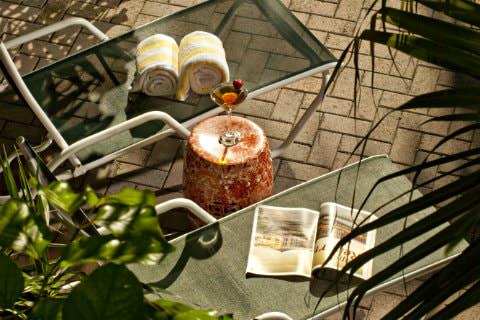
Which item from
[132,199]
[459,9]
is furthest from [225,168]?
[132,199]

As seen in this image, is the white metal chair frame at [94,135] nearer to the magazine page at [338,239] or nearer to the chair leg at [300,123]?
the chair leg at [300,123]

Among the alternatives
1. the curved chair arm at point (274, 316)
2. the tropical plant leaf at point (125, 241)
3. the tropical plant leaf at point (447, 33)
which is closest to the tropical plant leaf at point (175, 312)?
the tropical plant leaf at point (125, 241)

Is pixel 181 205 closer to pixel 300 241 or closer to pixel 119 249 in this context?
pixel 300 241

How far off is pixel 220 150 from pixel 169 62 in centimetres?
58

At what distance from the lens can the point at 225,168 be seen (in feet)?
11.0

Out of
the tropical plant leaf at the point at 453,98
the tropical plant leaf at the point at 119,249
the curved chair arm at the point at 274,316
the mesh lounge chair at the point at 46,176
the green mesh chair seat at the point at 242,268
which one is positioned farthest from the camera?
the green mesh chair seat at the point at 242,268

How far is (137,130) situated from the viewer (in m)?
3.58

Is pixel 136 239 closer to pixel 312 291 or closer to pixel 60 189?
pixel 60 189

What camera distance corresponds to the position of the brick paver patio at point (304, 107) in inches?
158

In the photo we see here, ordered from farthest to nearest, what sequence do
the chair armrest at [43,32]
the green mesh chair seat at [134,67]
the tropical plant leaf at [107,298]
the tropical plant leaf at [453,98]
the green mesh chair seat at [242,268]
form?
the chair armrest at [43,32]
the green mesh chair seat at [134,67]
the green mesh chair seat at [242,268]
the tropical plant leaf at [453,98]
the tropical plant leaf at [107,298]

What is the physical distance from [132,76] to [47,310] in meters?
3.08

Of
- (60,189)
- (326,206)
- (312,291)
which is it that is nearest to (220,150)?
(326,206)

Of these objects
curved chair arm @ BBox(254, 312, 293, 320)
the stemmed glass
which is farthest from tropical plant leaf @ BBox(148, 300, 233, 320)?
the stemmed glass

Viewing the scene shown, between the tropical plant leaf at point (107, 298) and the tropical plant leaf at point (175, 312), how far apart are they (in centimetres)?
6
